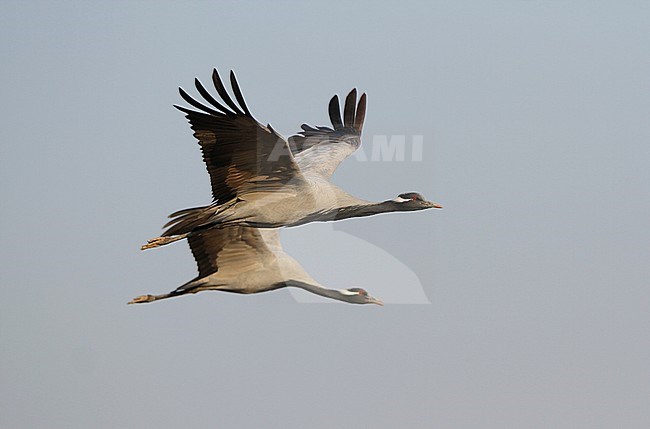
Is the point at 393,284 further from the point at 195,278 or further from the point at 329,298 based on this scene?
the point at 195,278

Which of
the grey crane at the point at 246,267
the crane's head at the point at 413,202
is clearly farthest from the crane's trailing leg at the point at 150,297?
the crane's head at the point at 413,202

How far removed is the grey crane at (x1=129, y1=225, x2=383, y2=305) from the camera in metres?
22.2

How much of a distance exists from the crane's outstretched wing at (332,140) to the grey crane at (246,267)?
4.74ft

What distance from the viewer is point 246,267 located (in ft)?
74.7

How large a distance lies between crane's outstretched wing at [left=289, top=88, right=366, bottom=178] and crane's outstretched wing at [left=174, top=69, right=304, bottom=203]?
79.8 inches

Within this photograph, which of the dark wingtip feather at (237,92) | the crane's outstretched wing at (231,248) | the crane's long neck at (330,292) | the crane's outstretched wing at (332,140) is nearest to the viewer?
the dark wingtip feather at (237,92)

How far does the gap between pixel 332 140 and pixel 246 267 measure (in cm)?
363

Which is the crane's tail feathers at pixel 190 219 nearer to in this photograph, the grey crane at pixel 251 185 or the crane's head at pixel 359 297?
the grey crane at pixel 251 185

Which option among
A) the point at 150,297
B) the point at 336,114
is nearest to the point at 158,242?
the point at 150,297

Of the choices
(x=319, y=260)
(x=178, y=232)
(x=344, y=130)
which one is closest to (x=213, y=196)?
(x=178, y=232)

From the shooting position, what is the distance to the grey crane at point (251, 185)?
2044cm

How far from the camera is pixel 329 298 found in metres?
22.3

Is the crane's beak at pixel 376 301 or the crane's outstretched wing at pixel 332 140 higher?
the crane's outstretched wing at pixel 332 140

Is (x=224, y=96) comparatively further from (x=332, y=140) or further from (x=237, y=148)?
(x=332, y=140)
